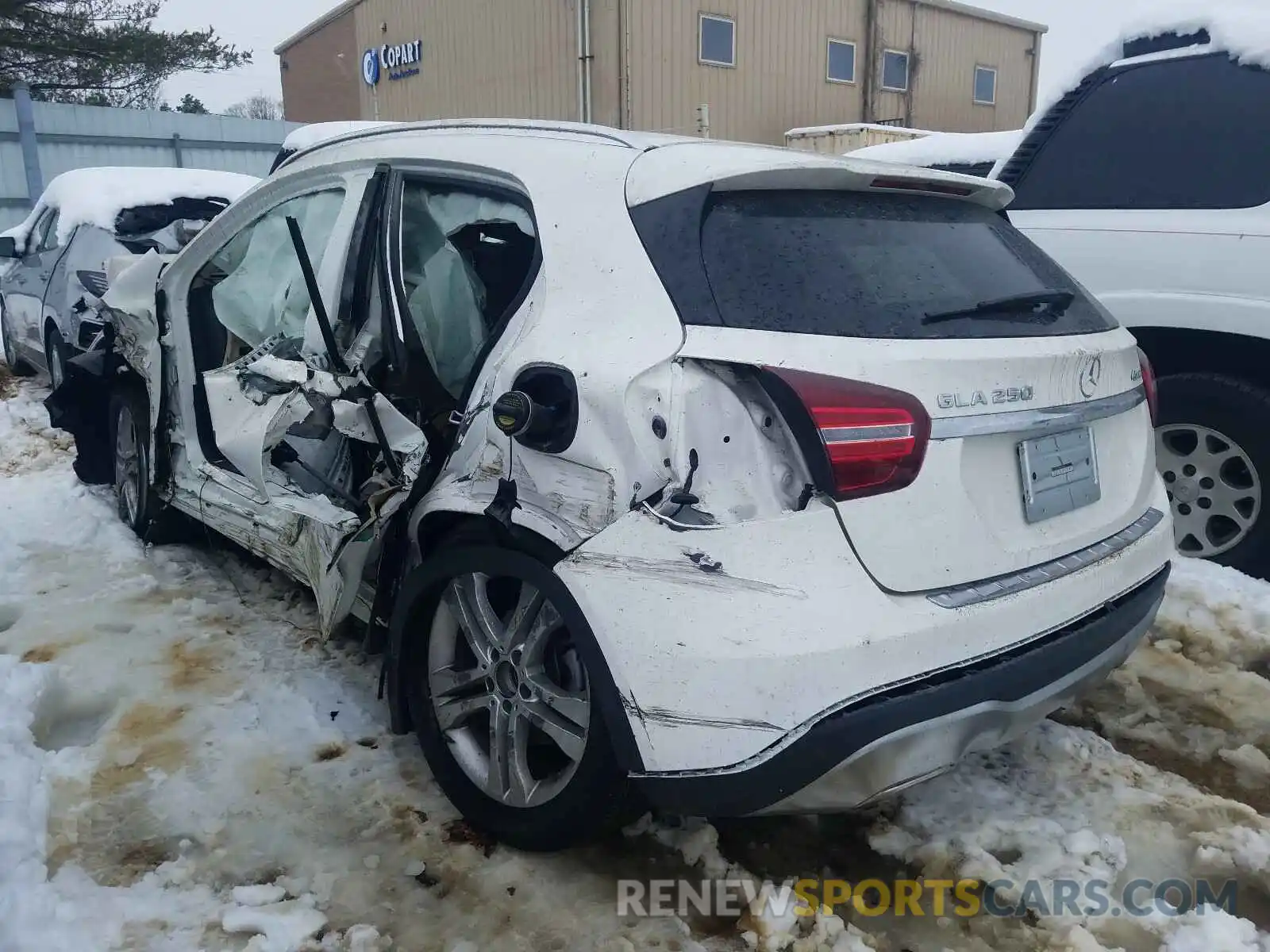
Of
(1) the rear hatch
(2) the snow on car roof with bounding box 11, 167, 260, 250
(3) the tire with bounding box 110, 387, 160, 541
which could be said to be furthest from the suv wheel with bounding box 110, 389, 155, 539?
(2) the snow on car roof with bounding box 11, 167, 260, 250

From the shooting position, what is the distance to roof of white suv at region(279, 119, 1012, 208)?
2236mm

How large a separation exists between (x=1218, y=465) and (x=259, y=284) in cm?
371

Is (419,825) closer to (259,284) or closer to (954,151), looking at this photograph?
(259,284)

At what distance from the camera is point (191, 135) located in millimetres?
17203

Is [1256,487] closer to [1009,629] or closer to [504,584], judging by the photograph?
[1009,629]

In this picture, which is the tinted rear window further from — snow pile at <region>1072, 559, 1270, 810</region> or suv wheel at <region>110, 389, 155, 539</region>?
suv wheel at <region>110, 389, 155, 539</region>

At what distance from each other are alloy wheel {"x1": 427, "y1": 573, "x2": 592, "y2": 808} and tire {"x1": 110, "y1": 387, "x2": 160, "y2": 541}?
2252 mm

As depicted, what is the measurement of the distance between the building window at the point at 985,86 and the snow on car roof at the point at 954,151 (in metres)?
20.1

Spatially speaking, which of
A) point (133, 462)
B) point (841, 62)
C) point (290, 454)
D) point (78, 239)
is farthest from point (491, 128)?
point (841, 62)

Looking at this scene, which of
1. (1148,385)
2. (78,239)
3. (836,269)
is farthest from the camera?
(78,239)

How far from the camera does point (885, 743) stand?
1.92 meters

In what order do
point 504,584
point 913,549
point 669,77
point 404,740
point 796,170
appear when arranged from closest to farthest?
point 913,549, point 796,170, point 504,584, point 404,740, point 669,77

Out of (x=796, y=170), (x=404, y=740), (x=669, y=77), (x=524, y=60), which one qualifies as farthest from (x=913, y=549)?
(x=524, y=60)

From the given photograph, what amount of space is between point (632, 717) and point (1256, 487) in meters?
2.96
